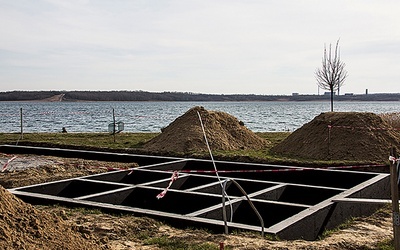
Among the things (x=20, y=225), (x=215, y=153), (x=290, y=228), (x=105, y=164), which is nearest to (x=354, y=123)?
(x=215, y=153)

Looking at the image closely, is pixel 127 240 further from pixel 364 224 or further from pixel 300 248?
pixel 364 224

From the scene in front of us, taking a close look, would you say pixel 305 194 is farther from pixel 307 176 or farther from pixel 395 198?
pixel 395 198

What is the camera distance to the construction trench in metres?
6.84

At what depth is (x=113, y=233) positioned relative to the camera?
6.28 m

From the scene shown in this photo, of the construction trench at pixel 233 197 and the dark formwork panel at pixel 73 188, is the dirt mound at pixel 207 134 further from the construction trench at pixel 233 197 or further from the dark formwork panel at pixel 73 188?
the dark formwork panel at pixel 73 188

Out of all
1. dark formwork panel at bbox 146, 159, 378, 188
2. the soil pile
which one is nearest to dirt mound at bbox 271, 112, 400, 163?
dark formwork panel at bbox 146, 159, 378, 188

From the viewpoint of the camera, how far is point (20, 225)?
4.90 m

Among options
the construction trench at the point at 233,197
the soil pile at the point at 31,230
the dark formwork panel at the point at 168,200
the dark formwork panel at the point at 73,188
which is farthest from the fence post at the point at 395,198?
the dark formwork panel at the point at 73,188

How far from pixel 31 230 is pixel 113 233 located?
1.52 metres

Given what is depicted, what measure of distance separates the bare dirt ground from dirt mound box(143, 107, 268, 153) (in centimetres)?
852

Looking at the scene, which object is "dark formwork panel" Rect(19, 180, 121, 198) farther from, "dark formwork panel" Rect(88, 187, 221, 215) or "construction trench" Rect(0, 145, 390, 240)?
"dark formwork panel" Rect(88, 187, 221, 215)

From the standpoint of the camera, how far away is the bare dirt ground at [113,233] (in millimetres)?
4852

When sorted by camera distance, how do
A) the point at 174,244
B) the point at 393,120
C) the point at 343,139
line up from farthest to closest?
the point at 393,120
the point at 343,139
the point at 174,244

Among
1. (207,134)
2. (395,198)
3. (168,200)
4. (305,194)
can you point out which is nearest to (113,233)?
(168,200)
